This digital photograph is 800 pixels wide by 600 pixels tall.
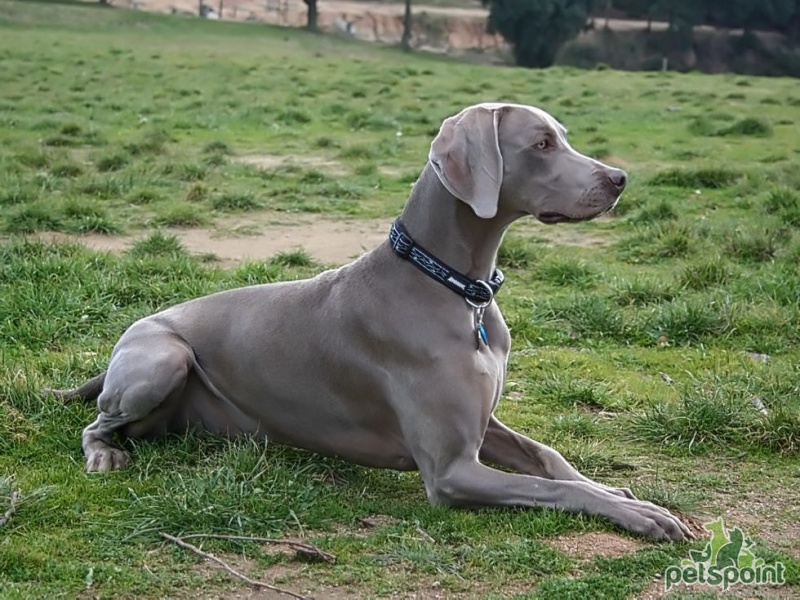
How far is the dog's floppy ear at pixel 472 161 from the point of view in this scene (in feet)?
13.3

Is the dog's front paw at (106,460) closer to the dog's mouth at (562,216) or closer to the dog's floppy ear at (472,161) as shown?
the dog's floppy ear at (472,161)

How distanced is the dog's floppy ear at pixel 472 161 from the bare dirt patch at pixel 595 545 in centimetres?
114

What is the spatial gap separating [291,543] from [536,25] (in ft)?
152

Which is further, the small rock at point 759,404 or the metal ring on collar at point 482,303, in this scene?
the small rock at point 759,404

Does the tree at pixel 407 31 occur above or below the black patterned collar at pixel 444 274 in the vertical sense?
below

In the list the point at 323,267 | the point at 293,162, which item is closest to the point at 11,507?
the point at 323,267

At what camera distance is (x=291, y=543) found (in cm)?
364

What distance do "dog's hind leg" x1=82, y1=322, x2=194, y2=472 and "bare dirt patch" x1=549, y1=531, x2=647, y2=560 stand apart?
1.65 metres

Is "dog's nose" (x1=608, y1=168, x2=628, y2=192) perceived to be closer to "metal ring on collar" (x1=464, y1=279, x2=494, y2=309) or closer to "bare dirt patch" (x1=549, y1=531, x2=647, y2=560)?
"metal ring on collar" (x1=464, y1=279, x2=494, y2=309)

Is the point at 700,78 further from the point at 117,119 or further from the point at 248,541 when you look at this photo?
the point at 248,541

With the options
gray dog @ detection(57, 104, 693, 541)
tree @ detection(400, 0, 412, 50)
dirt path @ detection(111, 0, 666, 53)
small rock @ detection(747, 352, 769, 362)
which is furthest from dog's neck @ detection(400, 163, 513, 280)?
dirt path @ detection(111, 0, 666, 53)

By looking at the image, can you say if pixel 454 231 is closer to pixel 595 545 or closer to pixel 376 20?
pixel 595 545

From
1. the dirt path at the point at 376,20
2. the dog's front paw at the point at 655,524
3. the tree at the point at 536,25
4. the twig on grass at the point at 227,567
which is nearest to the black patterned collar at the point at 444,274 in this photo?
the dog's front paw at the point at 655,524

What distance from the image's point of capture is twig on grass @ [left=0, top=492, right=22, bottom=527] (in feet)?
12.5
